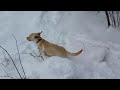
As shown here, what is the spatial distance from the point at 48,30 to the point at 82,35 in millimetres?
397

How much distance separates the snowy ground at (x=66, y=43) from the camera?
1.94m

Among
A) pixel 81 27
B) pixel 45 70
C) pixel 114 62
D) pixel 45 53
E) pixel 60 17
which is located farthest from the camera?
pixel 60 17

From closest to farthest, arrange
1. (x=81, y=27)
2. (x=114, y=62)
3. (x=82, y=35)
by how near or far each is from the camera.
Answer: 1. (x=114, y=62)
2. (x=82, y=35)
3. (x=81, y=27)

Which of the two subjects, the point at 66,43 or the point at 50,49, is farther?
the point at 66,43

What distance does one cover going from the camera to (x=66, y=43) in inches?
102

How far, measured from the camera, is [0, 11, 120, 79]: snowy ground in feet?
6.37

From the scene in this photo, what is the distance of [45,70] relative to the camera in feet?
6.36

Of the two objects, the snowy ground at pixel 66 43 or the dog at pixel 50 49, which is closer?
the snowy ground at pixel 66 43

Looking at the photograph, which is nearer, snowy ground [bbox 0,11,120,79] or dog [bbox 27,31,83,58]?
snowy ground [bbox 0,11,120,79]
